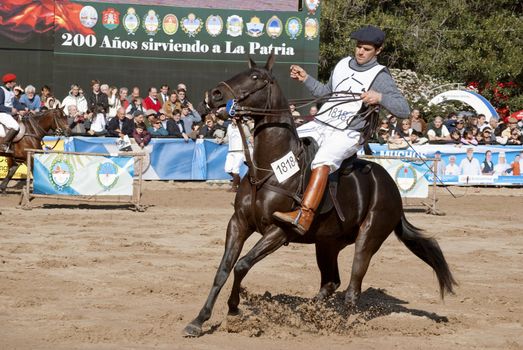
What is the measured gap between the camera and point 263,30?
931 inches

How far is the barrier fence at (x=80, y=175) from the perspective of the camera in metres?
17.2

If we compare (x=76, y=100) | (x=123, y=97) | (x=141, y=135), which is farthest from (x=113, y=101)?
(x=141, y=135)

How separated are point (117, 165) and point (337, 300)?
860 centimetres

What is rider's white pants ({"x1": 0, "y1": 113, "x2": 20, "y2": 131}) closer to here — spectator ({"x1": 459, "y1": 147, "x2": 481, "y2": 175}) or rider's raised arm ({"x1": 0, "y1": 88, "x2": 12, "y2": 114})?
rider's raised arm ({"x1": 0, "y1": 88, "x2": 12, "y2": 114})

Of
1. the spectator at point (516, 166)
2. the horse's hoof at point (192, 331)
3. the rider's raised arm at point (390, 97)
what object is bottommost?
the horse's hoof at point (192, 331)

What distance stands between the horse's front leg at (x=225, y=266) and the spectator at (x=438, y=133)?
52.2 ft

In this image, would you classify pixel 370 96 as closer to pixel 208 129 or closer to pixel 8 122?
pixel 8 122

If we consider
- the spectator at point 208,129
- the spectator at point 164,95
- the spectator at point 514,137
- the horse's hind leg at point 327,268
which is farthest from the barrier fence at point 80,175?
the spectator at point 514,137

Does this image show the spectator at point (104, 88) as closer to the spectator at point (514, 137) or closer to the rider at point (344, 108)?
the spectator at point (514, 137)

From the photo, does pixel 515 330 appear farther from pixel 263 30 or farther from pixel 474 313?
pixel 263 30

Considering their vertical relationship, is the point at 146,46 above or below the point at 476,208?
above

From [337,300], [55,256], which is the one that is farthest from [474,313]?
[55,256]

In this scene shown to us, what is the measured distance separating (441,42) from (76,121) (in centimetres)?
1680

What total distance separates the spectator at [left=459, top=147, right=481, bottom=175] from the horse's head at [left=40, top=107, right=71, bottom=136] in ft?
31.2
